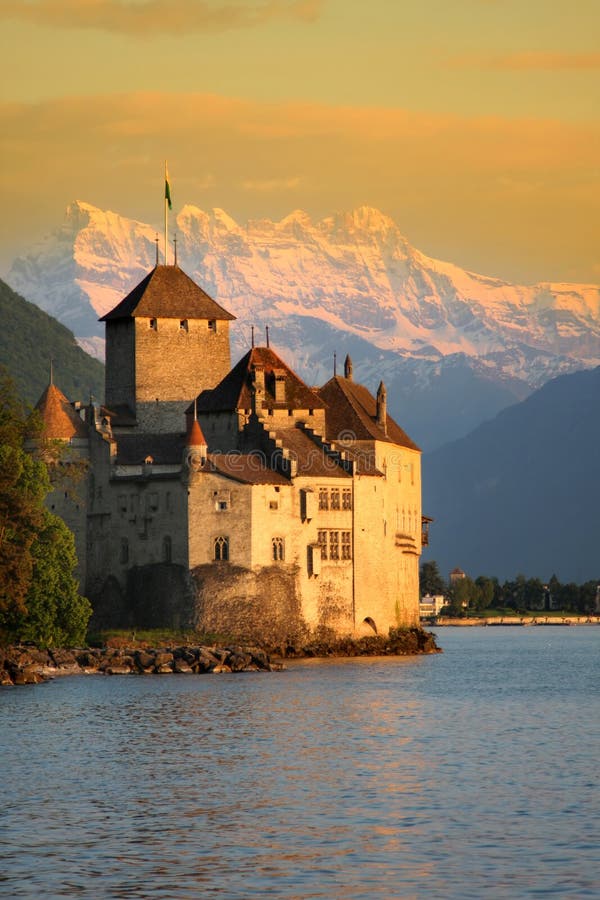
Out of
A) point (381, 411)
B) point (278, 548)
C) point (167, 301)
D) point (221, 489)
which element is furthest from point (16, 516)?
point (381, 411)

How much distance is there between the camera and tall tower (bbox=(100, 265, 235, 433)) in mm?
124312

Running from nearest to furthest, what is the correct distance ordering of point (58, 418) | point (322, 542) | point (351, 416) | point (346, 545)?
point (322, 542) < point (346, 545) < point (58, 418) < point (351, 416)

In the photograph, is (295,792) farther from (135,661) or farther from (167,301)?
(167,301)

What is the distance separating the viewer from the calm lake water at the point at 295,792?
41.4 meters

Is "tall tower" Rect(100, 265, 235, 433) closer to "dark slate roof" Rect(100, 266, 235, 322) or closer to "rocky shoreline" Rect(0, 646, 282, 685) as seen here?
"dark slate roof" Rect(100, 266, 235, 322)

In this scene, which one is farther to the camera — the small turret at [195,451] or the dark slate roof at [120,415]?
the dark slate roof at [120,415]

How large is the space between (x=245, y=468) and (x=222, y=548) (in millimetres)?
4680

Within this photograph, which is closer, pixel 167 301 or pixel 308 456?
pixel 308 456

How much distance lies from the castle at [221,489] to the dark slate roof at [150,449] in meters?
0.10

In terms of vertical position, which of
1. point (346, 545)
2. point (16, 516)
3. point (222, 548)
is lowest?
point (222, 548)

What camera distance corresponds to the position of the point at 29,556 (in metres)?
95.9

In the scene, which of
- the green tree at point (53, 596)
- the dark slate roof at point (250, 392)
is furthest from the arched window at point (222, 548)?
the green tree at point (53, 596)

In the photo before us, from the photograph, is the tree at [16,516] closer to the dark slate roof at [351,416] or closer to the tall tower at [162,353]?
the tall tower at [162,353]

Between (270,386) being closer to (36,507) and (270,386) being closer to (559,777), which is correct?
(36,507)
